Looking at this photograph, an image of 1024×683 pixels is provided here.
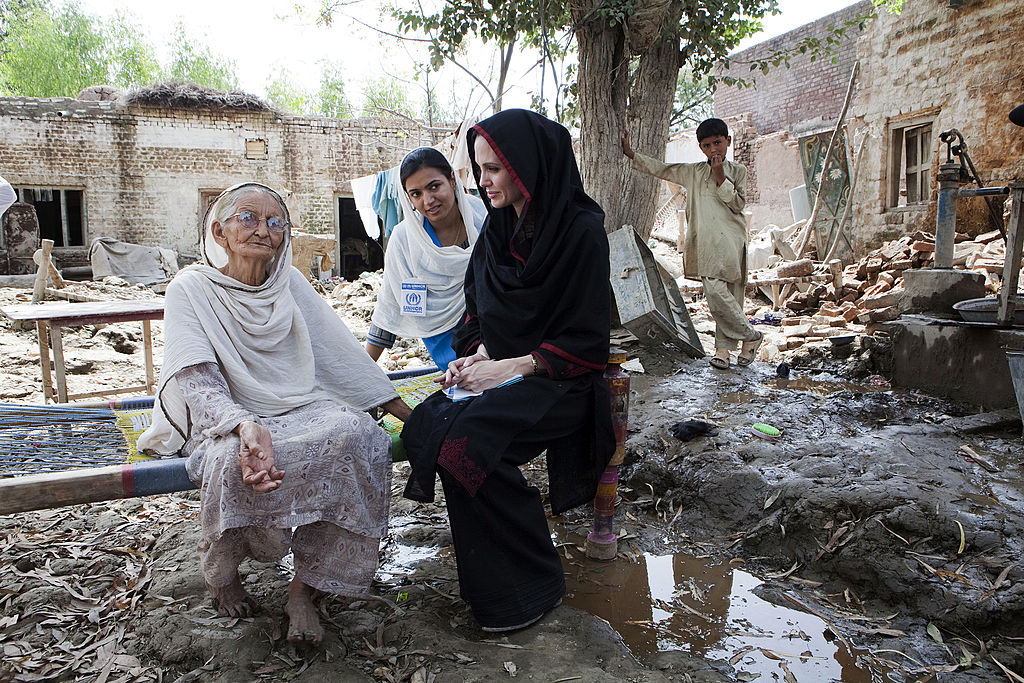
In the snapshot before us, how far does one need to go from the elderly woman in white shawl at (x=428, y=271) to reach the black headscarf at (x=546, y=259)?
82 centimetres

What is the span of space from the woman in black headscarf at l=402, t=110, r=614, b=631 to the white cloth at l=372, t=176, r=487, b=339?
0.74 metres

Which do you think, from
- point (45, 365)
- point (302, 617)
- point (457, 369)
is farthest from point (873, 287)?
point (45, 365)

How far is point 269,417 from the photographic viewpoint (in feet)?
7.45

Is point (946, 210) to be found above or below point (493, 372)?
above

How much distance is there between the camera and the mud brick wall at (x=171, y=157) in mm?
15062

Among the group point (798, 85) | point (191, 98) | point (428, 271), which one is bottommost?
point (428, 271)

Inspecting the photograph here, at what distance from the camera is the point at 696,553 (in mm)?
2850

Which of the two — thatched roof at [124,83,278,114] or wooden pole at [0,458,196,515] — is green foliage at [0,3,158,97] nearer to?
thatched roof at [124,83,278,114]

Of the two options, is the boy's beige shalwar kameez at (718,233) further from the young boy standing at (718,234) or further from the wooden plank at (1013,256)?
the wooden plank at (1013,256)

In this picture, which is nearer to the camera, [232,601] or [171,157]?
[232,601]

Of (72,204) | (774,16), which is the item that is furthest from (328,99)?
(774,16)

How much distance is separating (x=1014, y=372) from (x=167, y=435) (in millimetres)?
4055

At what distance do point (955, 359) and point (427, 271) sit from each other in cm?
371

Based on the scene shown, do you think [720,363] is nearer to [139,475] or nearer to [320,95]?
[139,475]
